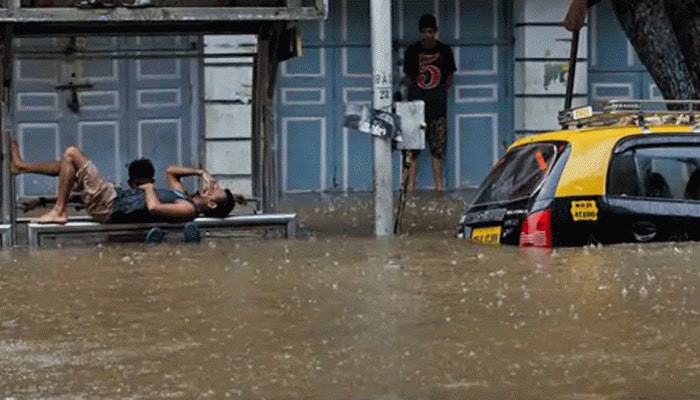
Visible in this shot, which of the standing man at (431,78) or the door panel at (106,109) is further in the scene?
the standing man at (431,78)

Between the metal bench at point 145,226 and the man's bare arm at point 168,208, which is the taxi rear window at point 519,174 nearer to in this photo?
the metal bench at point 145,226

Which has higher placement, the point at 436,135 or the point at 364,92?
the point at 364,92

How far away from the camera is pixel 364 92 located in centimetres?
2011

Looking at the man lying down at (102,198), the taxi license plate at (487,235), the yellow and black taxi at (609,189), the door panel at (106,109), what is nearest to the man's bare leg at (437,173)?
the door panel at (106,109)

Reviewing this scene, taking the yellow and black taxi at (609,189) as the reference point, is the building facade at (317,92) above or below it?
above

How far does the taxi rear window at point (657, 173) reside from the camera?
11.9 m

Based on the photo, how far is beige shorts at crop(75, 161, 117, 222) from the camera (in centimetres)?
1367

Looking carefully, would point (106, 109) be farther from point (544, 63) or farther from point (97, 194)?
point (97, 194)

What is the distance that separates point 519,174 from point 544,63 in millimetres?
7877

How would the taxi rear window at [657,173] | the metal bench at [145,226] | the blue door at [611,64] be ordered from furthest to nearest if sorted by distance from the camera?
the blue door at [611,64] < the metal bench at [145,226] < the taxi rear window at [657,173]

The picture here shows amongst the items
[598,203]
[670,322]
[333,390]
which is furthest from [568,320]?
[598,203]

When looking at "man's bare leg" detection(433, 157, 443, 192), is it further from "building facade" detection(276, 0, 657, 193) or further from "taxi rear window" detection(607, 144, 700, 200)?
"taxi rear window" detection(607, 144, 700, 200)

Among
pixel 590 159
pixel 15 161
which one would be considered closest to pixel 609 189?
pixel 590 159

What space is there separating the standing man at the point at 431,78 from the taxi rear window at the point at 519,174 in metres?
Result: 6.64
